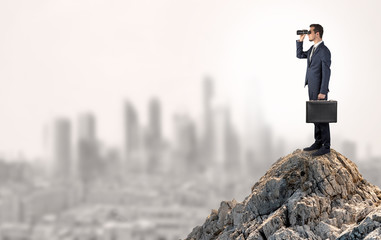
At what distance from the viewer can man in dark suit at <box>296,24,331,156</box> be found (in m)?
27.1

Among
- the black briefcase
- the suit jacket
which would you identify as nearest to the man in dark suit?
the suit jacket

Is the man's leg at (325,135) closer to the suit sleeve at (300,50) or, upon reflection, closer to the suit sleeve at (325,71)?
the suit sleeve at (325,71)

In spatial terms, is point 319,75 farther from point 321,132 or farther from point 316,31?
point 321,132

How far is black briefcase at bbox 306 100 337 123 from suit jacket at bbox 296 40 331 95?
597 mm

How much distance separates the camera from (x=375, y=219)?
72.5 feet

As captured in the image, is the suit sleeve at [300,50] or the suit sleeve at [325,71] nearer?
the suit sleeve at [325,71]

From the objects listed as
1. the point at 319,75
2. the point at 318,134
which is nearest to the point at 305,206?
the point at 318,134

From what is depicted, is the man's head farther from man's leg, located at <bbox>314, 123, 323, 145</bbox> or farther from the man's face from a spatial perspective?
man's leg, located at <bbox>314, 123, 323, 145</bbox>

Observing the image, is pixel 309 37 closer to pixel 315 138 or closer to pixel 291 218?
pixel 315 138

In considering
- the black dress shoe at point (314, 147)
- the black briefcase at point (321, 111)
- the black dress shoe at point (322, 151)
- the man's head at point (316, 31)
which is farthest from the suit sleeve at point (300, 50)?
the black dress shoe at point (322, 151)

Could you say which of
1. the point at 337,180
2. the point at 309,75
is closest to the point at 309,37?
the point at 309,75

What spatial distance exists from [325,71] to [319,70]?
349 millimetres

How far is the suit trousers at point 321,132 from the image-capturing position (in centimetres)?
2717

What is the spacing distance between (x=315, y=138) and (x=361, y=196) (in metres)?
3.38
